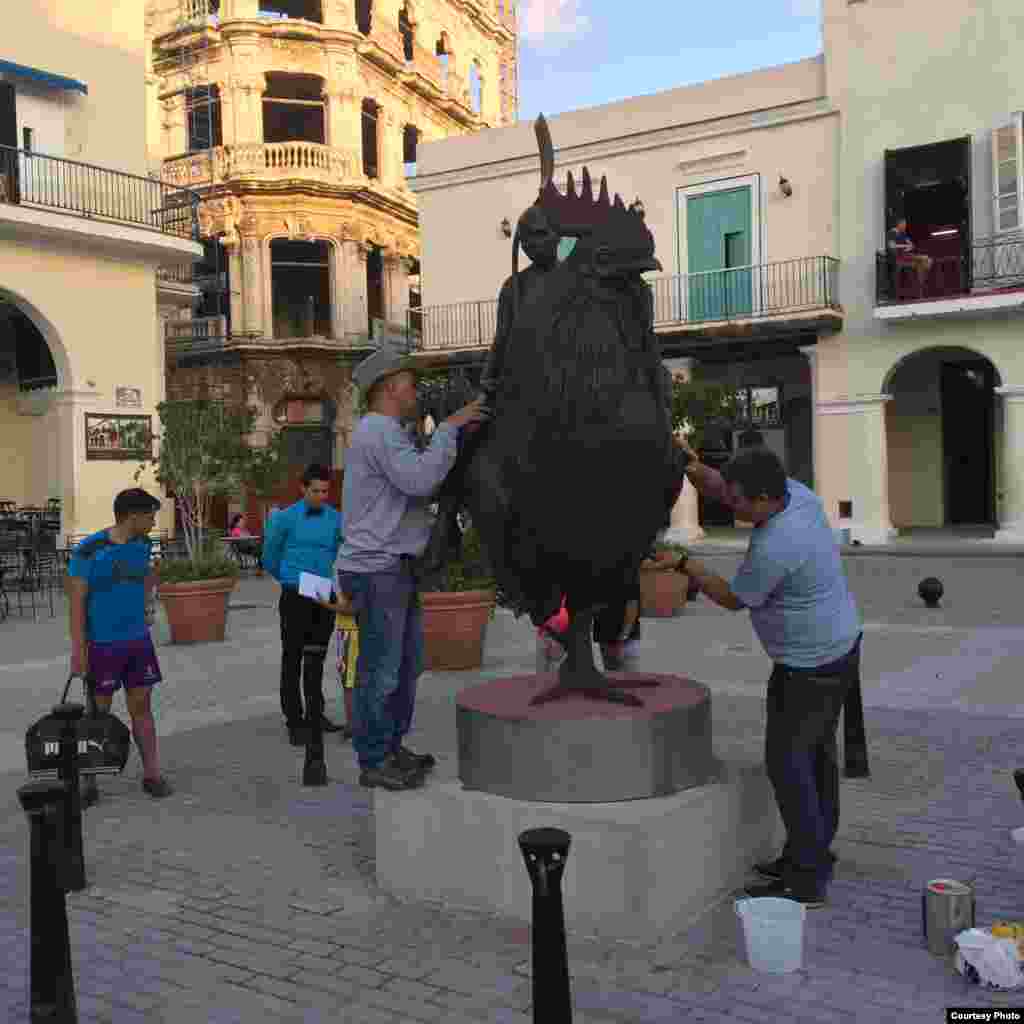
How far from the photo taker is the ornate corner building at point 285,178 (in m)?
29.0

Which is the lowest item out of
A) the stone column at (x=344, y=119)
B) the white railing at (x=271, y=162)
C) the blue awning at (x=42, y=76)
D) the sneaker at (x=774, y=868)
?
the sneaker at (x=774, y=868)

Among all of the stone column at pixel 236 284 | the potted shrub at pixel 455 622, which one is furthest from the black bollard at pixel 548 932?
the stone column at pixel 236 284

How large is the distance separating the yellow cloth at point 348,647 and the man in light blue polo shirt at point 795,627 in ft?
9.77

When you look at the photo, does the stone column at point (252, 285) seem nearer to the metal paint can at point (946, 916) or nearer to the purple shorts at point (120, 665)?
the purple shorts at point (120, 665)

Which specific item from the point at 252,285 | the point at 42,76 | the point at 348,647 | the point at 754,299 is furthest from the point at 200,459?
the point at 252,285

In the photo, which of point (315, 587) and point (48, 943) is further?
point (315, 587)

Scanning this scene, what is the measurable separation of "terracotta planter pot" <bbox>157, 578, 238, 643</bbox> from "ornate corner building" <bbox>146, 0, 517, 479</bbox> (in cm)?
1854

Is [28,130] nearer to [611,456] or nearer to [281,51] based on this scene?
[281,51]

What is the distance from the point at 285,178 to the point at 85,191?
34.6 feet

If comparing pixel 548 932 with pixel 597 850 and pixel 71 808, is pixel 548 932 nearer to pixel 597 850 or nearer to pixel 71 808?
pixel 597 850

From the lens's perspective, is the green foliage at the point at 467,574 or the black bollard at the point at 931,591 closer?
the green foliage at the point at 467,574

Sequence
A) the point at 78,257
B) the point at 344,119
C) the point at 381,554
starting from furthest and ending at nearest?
the point at 344,119, the point at 78,257, the point at 381,554

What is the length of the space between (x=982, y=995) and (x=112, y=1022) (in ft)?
8.20

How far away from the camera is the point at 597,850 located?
3730 mm
